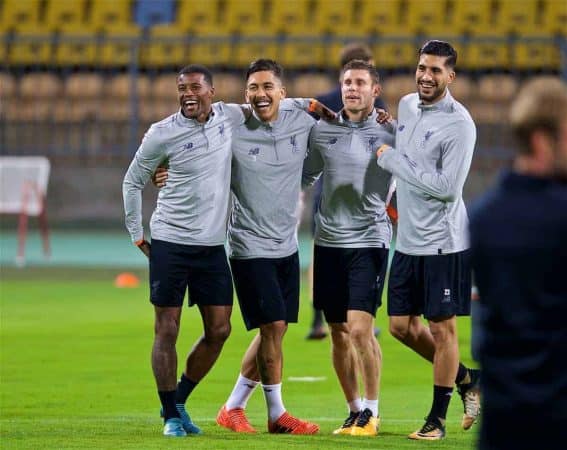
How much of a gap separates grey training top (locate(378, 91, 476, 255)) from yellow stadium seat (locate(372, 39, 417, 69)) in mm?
16016

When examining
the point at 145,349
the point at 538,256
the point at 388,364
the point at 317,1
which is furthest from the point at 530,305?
the point at 317,1

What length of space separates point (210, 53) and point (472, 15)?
496 centimetres

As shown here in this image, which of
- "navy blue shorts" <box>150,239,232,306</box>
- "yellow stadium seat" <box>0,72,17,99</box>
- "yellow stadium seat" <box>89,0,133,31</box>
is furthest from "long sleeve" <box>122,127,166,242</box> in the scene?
"yellow stadium seat" <box>89,0,133,31</box>

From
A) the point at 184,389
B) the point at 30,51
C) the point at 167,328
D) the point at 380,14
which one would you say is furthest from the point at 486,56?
the point at 167,328

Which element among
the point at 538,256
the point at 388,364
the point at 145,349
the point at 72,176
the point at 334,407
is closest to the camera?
the point at 538,256

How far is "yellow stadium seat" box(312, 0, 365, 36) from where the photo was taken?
26172mm

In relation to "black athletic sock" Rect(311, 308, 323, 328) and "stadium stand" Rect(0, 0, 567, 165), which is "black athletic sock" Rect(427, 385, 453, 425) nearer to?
"black athletic sock" Rect(311, 308, 323, 328)

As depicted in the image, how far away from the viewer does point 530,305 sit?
12.5ft

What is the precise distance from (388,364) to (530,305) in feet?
27.0

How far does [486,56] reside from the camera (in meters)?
24.4

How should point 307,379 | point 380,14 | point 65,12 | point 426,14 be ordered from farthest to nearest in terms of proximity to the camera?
1. point 65,12
2. point 380,14
3. point 426,14
4. point 307,379

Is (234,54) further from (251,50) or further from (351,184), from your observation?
(351,184)

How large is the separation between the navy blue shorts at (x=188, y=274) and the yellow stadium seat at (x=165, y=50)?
54.9ft

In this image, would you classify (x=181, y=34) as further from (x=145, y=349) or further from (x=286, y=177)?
(x=286, y=177)
